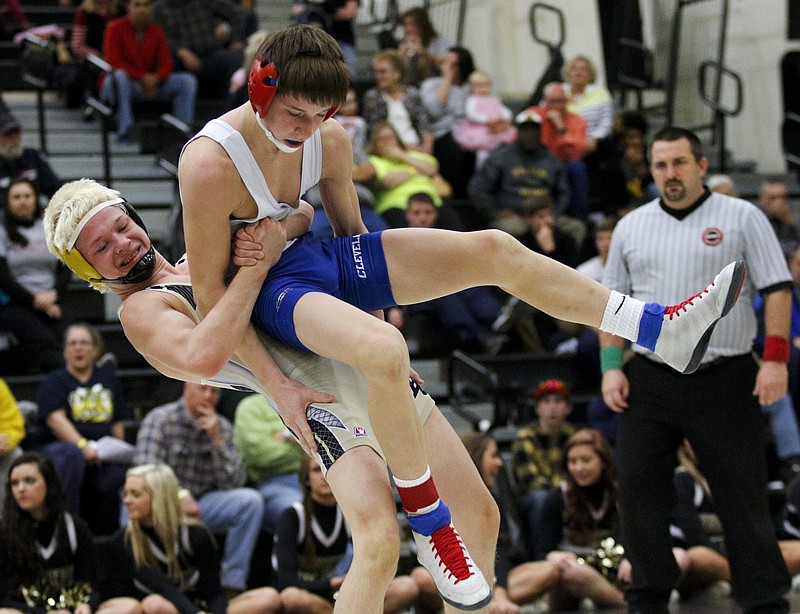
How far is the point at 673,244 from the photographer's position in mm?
4676

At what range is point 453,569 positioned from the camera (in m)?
3.20

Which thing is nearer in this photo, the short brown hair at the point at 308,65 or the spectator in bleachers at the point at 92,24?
the short brown hair at the point at 308,65

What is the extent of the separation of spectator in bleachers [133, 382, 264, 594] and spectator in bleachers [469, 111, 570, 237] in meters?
2.84

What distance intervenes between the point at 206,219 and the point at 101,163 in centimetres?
557

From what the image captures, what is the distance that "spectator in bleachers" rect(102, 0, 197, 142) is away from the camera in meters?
8.45

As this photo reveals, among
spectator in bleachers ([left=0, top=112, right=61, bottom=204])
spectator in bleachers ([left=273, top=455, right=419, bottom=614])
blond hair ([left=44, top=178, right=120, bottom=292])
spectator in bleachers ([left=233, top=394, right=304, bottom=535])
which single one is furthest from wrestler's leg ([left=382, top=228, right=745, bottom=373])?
spectator in bleachers ([left=0, top=112, right=61, bottom=204])

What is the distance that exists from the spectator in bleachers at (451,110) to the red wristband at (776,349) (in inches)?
177

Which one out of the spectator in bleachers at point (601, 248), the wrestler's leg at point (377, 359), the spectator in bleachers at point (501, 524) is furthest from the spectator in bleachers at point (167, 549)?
the spectator in bleachers at point (601, 248)

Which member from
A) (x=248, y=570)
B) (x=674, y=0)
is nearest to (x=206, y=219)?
(x=248, y=570)

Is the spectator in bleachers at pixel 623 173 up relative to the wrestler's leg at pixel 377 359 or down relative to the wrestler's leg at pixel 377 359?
down

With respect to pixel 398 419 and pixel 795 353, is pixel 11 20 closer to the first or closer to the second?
pixel 795 353

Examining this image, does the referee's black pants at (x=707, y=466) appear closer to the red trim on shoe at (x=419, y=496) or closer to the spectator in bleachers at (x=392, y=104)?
the red trim on shoe at (x=419, y=496)

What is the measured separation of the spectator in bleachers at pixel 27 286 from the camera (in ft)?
22.4

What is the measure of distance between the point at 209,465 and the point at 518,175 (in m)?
3.20
